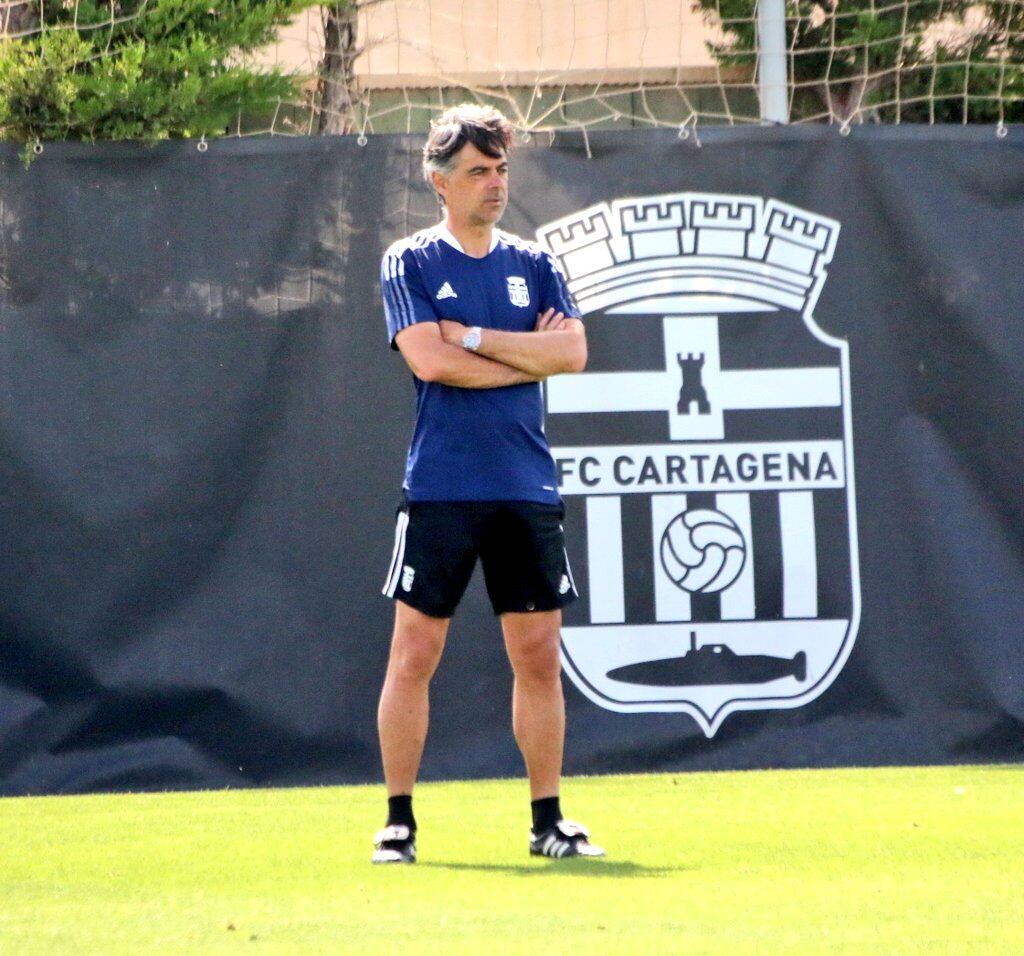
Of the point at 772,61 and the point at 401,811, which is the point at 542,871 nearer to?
the point at 401,811

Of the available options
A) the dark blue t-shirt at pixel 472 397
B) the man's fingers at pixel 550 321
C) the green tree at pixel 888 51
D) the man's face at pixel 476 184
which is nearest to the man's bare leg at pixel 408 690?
the dark blue t-shirt at pixel 472 397

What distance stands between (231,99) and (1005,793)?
3.14 meters

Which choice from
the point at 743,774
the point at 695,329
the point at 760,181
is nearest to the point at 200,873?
the point at 743,774

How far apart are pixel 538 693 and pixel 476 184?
1.14 metres

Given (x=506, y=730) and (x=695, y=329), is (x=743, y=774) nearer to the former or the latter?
(x=506, y=730)

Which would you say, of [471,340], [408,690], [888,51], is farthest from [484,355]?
[888,51]

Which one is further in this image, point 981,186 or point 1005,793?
point 981,186

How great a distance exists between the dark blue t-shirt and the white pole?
2.07 meters

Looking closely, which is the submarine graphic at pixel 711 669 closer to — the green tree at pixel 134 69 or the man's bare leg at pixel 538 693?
the man's bare leg at pixel 538 693

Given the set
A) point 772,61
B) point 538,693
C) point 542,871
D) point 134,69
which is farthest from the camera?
point 772,61

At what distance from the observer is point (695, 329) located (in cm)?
554

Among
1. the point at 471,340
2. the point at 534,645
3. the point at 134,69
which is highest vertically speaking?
the point at 134,69

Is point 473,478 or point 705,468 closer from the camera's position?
point 473,478

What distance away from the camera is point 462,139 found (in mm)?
3939
